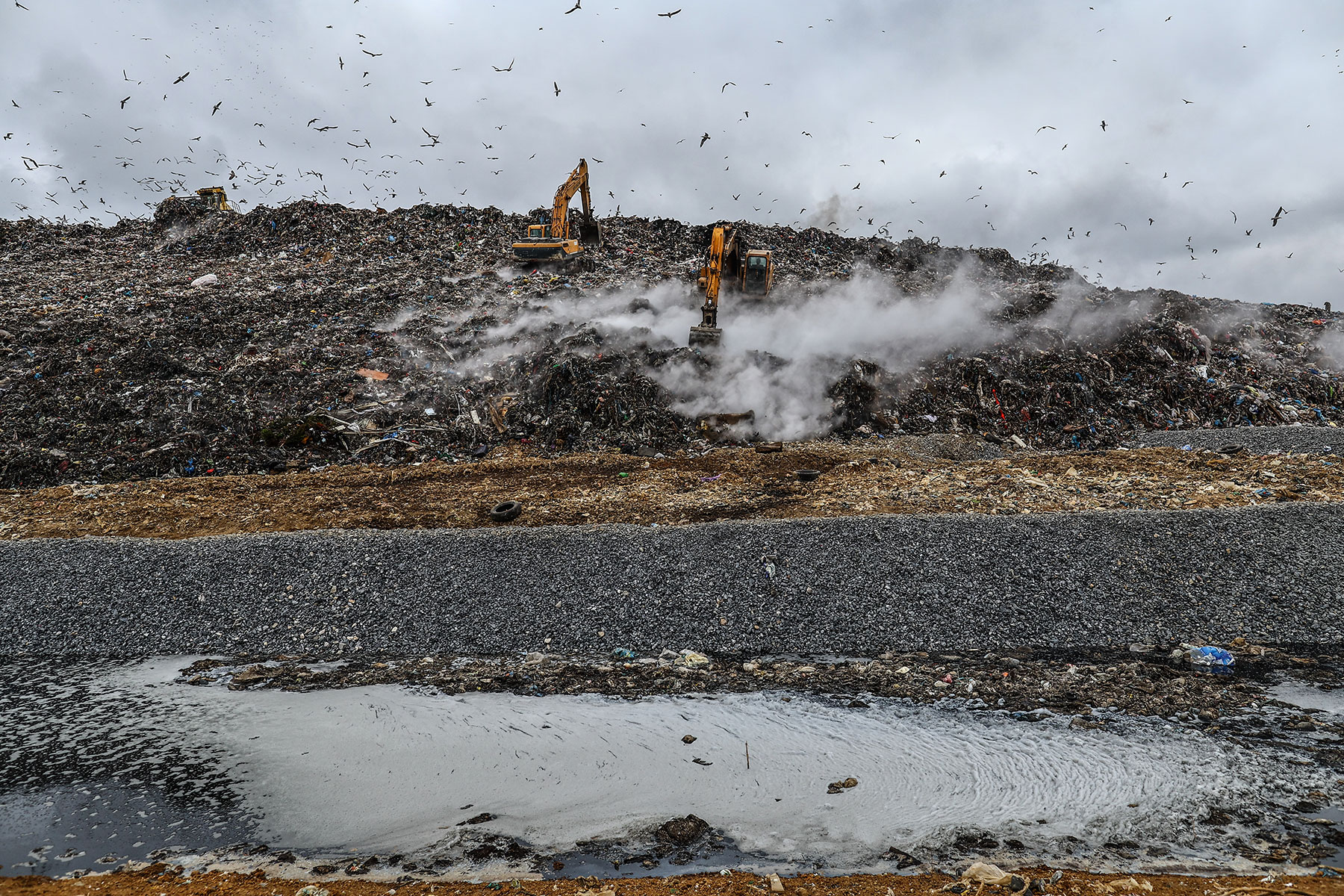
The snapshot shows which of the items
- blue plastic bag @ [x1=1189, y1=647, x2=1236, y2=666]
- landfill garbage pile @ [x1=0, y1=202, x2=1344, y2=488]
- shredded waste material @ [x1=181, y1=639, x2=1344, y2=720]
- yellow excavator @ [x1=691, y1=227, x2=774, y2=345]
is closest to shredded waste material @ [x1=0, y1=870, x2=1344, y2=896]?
shredded waste material @ [x1=181, y1=639, x2=1344, y2=720]

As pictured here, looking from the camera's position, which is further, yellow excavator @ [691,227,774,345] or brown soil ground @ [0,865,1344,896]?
yellow excavator @ [691,227,774,345]

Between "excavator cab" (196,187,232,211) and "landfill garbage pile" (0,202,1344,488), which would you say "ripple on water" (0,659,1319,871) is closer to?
"landfill garbage pile" (0,202,1344,488)

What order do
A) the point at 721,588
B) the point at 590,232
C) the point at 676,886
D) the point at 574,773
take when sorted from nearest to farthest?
the point at 676,886
the point at 574,773
the point at 721,588
the point at 590,232

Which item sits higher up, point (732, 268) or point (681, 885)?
point (732, 268)

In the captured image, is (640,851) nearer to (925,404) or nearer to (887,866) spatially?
(887,866)

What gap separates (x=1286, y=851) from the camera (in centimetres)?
304

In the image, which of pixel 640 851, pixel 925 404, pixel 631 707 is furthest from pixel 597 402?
pixel 640 851

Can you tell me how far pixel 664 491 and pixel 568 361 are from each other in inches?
163

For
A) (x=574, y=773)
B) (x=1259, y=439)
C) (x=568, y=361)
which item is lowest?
(x=574, y=773)

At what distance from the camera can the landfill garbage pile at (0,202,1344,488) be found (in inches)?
420

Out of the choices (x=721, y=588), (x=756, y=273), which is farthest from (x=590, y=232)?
(x=721, y=588)

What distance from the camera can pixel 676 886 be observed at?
113 inches

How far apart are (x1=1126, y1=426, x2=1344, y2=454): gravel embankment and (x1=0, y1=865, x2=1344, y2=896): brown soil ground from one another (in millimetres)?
9122

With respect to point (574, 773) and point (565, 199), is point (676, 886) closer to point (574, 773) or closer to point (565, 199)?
point (574, 773)
